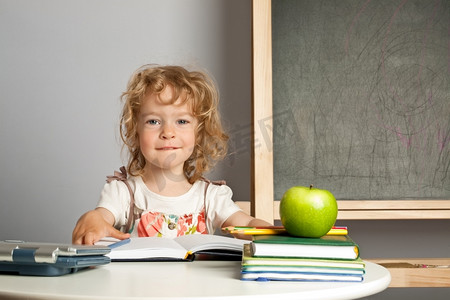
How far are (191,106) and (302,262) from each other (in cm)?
87

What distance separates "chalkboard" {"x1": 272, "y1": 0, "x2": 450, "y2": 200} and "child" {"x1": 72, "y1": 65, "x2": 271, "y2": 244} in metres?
0.30

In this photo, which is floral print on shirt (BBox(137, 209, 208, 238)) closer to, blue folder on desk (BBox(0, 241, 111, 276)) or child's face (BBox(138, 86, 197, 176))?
child's face (BBox(138, 86, 197, 176))

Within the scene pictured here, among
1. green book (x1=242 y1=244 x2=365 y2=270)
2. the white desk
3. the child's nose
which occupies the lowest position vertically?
the white desk

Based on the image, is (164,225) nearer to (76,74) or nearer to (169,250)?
(169,250)

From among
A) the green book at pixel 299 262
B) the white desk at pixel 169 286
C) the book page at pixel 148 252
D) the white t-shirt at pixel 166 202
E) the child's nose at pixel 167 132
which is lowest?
the white desk at pixel 169 286

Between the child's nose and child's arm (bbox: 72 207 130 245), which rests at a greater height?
the child's nose

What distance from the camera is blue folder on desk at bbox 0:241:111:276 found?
0.85m

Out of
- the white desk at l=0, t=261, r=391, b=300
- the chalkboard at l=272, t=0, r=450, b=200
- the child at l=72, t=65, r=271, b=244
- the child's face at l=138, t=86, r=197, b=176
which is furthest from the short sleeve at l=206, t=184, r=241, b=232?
the white desk at l=0, t=261, r=391, b=300

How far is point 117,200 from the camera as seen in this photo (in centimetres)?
158

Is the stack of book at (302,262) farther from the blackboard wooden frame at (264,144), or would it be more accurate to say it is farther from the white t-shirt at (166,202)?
the blackboard wooden frame at (264,144)

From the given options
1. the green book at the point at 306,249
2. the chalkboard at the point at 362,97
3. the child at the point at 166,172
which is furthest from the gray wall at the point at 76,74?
the green book at the point at 306,249

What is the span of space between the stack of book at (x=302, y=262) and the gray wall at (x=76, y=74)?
4.15ft

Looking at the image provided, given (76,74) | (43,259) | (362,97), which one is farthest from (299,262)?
(76,74)

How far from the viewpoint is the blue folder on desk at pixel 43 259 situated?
33.3 inches
